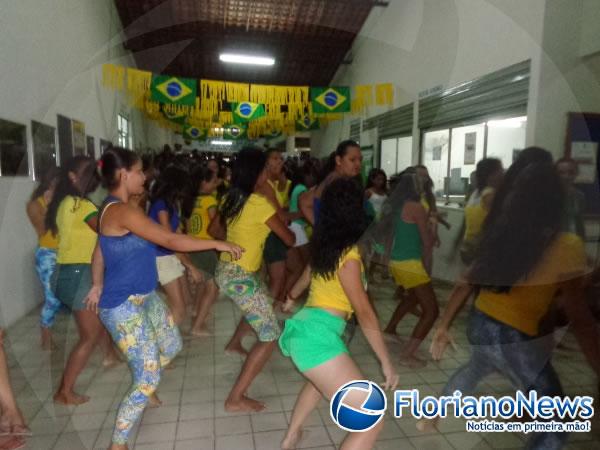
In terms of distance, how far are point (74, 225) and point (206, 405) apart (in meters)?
1.39

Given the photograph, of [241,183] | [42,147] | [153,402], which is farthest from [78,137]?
[153,402]

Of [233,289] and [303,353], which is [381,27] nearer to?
[233,289]

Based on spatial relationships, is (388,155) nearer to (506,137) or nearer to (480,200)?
(506,137)

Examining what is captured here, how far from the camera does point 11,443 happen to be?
7.42ft

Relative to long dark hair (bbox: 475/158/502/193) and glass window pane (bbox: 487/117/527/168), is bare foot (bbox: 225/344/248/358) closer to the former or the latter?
long dark hair (bbox: 475/158/502/193)

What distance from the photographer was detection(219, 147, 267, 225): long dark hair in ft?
8.40

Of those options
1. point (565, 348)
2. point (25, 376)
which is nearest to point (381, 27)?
point (565, 348)

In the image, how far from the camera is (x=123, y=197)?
2008 mm

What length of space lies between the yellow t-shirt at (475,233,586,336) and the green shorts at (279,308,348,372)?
66cm

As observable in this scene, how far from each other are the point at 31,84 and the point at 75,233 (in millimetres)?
2514

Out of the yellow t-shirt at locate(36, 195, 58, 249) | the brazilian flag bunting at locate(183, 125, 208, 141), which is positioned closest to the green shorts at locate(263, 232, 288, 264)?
the yellow t-shirt at locate(36, 195, 58, 249)

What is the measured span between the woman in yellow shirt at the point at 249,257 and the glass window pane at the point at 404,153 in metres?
5.53

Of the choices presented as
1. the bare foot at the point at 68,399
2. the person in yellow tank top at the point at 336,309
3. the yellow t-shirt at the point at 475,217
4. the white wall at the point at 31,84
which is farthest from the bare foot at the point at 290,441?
the white wall at the point at 31,84

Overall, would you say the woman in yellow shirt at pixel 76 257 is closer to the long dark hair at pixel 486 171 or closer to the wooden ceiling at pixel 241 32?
the long dark hair at pixel 486 171
